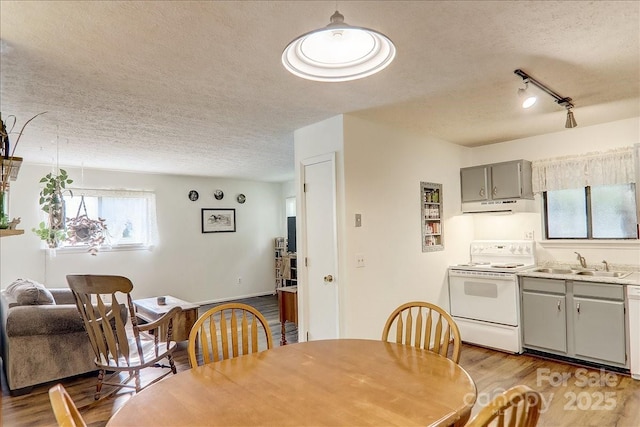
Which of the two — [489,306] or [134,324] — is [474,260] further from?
[134,324]

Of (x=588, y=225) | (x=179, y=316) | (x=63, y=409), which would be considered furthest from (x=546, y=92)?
(x=179, y=316)

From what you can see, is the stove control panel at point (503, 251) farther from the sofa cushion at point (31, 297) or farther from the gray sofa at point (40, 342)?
the sofa cushion at point (31, 297)

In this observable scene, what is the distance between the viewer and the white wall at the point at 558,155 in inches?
150

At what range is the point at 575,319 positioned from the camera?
3574mm

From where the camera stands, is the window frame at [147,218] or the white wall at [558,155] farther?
the window frame at [147,218]

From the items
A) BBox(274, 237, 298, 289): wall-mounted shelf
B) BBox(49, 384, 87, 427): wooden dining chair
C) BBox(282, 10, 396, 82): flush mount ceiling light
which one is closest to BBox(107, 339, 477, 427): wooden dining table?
BBox(49, 384, 87, 427): wooden dining chair

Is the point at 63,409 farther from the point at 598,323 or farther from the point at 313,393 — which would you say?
the point at 598,323

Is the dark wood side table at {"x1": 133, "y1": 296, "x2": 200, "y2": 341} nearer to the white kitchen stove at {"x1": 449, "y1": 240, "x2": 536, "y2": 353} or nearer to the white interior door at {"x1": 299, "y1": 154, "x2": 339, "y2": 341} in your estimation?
the white interior door at {"x1": 299, "y1": 154, "x2": 339, "y2": 341}

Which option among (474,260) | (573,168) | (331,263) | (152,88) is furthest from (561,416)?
(152,88)

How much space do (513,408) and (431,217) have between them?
349 cm

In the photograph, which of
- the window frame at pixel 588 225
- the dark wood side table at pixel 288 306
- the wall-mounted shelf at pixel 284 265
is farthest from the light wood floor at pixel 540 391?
the wall-mounted shelf at pixel 284 265

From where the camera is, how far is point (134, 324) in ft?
9.35

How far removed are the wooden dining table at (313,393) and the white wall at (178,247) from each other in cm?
504

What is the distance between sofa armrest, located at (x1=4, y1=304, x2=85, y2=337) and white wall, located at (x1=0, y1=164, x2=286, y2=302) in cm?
245
